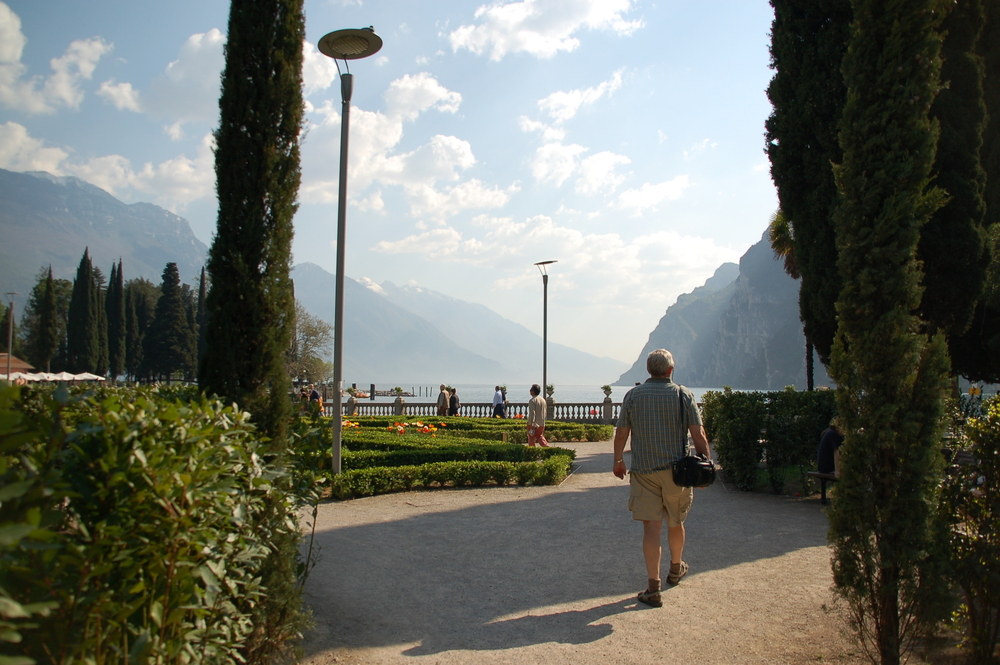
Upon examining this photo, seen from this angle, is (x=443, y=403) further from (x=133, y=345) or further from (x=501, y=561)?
(x=133, y=345)

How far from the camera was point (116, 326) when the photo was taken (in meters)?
65.2

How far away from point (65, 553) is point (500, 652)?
3144mm

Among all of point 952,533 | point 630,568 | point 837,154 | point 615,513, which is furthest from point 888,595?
point 837,154

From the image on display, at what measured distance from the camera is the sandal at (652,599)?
5.42m

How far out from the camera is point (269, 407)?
4.25m

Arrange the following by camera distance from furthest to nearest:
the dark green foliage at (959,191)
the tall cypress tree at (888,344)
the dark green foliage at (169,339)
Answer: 1. the dark green foliage at (169,339)
2. the dark green foliage at (959,191)
3. the tall cypress tree at (888,344)

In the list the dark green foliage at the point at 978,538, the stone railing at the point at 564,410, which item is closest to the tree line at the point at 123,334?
the stone railing at the point at 564,410

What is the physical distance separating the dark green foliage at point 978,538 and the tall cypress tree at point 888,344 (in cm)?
34

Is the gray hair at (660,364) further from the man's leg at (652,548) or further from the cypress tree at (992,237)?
the cypress tree at (992,237)

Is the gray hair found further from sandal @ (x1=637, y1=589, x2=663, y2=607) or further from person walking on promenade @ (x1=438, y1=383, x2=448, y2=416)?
person walking on promenade @ (x1=438, y1=383, x2=448, y2=416)

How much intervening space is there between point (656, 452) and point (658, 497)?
0.38 metres

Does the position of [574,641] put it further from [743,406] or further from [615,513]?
[743,406]

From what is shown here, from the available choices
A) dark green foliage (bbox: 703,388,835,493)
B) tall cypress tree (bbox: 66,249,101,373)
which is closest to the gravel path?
dark green foliage (bbox: 703,388,835,493)

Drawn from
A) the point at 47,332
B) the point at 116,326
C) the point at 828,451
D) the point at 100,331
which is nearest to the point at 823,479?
the point at 828,451
